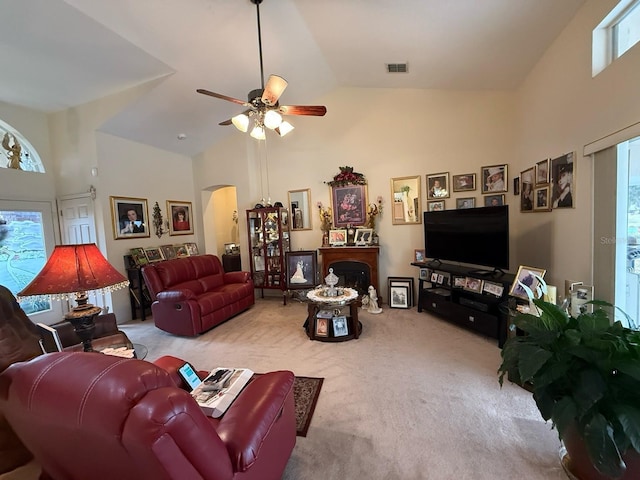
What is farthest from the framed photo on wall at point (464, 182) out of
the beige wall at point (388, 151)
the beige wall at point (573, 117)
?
the beige wall at point (573, 117)

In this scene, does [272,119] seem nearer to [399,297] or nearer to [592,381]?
[592,381]

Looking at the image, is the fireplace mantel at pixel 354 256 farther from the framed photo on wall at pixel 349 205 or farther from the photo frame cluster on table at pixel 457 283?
the photo frame cluster on table at pixel 457 283

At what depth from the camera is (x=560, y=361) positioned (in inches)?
51.6

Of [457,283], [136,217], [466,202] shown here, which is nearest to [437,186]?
[466,202]

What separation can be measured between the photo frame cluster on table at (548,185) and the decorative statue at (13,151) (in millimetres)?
6985

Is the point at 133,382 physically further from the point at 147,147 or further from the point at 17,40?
the point at 147,147

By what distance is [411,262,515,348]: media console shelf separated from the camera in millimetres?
3064

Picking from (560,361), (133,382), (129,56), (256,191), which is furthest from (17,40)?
(560,361)

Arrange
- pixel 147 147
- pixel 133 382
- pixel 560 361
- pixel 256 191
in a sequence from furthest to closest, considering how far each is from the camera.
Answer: pixel 256 191
pixel 147 147
pixel 560 361
pixel 133 382

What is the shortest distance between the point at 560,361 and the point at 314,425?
156cm

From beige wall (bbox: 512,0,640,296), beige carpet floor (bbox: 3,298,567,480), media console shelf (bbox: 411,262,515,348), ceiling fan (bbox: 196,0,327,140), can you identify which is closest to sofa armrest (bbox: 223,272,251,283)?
beige carpet floor (bbox: 3,298,567,480)

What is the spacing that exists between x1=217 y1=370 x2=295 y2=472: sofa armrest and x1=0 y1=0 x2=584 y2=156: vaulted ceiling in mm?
3353

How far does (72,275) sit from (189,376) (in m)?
0.98

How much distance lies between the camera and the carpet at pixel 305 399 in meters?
1.98
